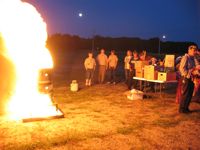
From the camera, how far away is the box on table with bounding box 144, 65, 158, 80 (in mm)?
14328

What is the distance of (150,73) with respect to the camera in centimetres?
1450

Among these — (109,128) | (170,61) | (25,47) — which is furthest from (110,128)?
(170,61)

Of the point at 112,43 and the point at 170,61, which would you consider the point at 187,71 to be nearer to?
the point at 170,61

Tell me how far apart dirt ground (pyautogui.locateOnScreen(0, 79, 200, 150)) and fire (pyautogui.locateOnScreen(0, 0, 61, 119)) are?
3.83 feet

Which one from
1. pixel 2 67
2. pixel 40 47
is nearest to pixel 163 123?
pixel 40 47

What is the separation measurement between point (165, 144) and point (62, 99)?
6861 millimetres

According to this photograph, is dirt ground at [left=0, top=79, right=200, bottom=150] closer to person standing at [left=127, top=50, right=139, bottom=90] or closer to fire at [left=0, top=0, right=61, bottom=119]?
fire at [left=0, top=0, right=61, bottom=119]

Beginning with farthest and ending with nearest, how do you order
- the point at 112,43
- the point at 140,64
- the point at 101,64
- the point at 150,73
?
the point at 112,43
the point at 101,64
the point at 140,64
the point at 150,73

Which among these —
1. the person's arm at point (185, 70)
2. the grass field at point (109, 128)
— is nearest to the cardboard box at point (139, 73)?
the grass field at point (109, 128)

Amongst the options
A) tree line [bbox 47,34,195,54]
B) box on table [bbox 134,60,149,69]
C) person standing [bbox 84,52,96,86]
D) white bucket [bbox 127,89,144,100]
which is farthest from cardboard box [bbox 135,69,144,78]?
tree line [bbox 47,34,195,54]

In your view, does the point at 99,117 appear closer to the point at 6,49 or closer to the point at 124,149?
the point at 124,149

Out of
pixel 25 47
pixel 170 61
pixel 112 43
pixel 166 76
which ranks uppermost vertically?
pixel 112 43

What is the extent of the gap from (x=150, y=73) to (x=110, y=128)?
5.83m

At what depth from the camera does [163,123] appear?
10.0m
